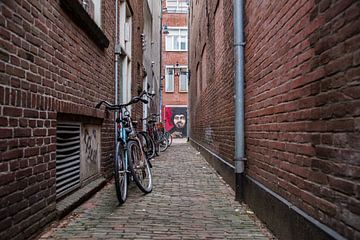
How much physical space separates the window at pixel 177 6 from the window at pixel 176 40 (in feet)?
5.30

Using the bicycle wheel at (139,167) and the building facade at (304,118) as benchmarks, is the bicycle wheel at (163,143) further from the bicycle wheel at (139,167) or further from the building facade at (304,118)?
the building facade at (304,118)

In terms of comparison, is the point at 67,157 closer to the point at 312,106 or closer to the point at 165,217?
the point at 165,217

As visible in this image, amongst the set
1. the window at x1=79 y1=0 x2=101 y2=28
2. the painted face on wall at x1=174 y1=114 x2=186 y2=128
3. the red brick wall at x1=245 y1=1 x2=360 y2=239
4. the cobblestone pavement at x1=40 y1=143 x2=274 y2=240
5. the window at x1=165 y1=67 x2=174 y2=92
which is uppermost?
the window at x1=165 y1=67 x2=174 y2=92

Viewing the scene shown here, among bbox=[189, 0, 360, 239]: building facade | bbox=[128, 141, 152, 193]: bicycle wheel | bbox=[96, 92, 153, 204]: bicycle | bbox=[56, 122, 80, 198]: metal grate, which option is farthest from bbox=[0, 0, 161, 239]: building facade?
bbox=[189, 0, 360, 239]: building facade

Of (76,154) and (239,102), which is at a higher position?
(239,102)

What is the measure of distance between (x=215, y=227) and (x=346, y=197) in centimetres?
193

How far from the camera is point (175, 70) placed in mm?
32688

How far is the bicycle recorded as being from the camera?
16.3ft

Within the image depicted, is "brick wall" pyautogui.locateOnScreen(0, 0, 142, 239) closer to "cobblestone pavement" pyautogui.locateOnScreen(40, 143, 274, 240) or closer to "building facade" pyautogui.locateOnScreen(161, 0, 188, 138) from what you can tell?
"cobblestone pavement" pyautogui.locateOnScreen(40, 143, 274, 240)

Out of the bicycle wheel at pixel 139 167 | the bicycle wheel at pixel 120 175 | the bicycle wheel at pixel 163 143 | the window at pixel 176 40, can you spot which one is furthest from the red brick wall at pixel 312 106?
the window at pixel 176 40

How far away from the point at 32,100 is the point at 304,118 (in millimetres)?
2148

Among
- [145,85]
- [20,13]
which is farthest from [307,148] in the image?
[145,85]

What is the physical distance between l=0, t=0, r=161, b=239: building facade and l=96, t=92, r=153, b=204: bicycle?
0.42 m

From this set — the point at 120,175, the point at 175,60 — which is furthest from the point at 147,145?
the point at 175,60
